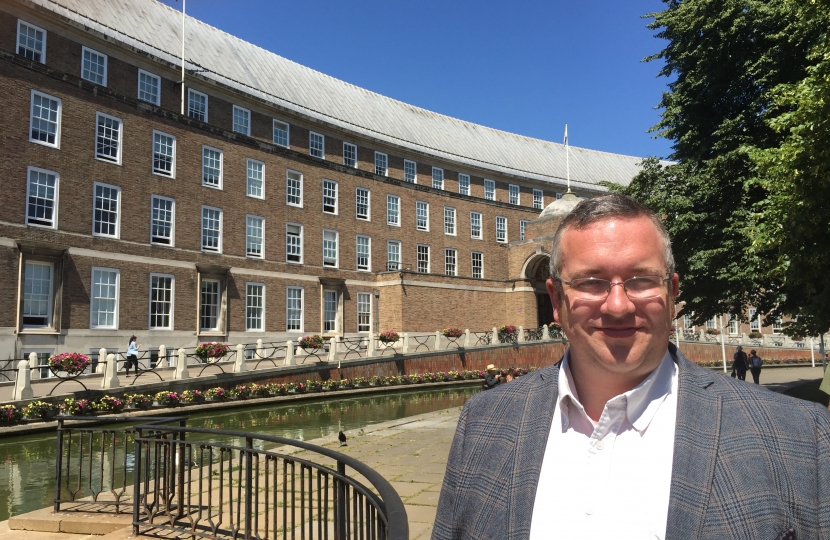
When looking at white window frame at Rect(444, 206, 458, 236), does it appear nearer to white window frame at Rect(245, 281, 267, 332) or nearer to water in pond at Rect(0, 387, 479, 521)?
white window frame at Rect(245, 281, 267, 332)

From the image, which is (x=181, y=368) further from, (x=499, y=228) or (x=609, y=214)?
(x=499, y=228)

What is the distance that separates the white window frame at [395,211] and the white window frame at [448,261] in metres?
4.86

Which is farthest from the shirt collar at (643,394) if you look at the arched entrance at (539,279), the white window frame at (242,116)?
the arched entrance at (539,279)

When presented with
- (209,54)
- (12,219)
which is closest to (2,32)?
(12,219)

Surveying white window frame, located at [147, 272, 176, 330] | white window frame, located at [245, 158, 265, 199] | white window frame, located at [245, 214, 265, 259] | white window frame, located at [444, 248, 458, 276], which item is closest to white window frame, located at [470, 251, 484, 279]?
white window frame, located at [444, 248, 458, 276]

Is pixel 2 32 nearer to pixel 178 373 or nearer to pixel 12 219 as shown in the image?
pixel 12 219

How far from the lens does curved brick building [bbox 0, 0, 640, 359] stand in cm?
2392

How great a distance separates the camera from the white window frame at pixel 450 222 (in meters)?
44.8

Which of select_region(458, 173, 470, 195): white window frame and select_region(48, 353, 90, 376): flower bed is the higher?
select_region(458, 173, 470, 195): white window frame

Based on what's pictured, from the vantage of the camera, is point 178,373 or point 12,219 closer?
point 178,373

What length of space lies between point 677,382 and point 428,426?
12716 millimetres

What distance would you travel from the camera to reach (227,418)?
18.8m

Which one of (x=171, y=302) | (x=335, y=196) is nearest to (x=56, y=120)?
(x=171, y=302)

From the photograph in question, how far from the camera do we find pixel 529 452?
1.95 metres
